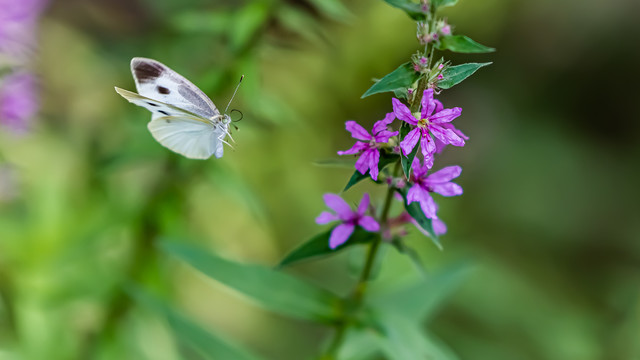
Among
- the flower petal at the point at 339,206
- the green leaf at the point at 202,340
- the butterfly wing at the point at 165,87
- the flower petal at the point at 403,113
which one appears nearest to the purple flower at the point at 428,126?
the flower petal at the point at 403,113

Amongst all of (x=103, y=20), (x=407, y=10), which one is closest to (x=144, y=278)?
(x=407, y=10)

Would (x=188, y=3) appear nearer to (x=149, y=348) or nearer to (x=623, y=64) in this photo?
(x=149, y=348)

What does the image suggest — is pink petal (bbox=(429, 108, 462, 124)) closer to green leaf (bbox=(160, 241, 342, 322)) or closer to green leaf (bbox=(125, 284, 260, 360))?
green leaf (bbox=(160, 241, 342, 322))

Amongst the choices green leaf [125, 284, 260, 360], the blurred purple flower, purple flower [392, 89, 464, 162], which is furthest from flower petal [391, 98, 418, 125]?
the blurred purple flower

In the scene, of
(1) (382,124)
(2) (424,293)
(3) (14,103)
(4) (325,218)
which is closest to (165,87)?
(4) (325,218)

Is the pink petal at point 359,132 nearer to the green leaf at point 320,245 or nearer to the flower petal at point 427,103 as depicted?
the flower petal at point 427,103

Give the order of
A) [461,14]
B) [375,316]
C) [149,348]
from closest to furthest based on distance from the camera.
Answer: [375,316]
[149,348]
[461,14]
